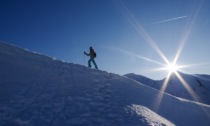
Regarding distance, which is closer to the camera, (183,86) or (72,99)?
(72,99)

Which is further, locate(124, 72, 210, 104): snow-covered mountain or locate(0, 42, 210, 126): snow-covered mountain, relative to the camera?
locate(124, 72, 210, 104): snow-covered mountain

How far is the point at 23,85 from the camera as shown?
1245 centimetres

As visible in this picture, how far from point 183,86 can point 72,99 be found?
73059 mm

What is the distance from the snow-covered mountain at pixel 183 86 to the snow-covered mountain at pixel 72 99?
5967 cm

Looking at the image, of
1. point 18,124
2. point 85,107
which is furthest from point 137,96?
point 18,124

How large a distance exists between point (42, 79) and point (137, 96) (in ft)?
19.2

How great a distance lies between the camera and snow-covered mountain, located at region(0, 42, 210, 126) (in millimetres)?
10023

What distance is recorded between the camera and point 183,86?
79312 millimetres

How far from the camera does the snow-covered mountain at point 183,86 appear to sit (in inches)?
2952

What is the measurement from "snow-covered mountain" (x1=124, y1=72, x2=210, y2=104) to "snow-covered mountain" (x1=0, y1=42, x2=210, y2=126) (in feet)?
196

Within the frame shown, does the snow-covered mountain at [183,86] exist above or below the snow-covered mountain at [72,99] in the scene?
above

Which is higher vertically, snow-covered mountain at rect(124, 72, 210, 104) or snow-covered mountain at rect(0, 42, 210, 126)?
snow-covered mountain at rect(124, 72, 210, 104)

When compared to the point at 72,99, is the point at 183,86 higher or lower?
higher

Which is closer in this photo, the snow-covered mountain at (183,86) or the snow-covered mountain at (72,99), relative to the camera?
the snow-covered mountain at (72,99)
